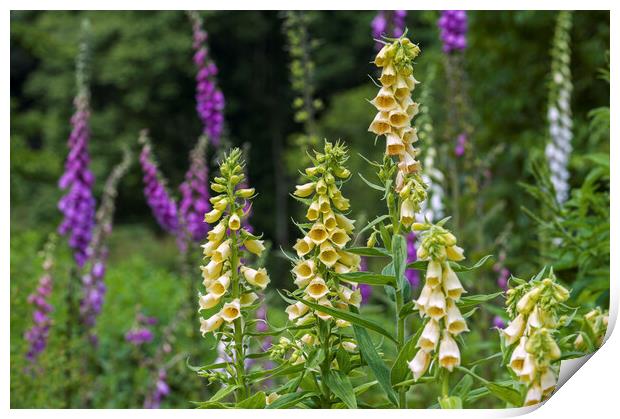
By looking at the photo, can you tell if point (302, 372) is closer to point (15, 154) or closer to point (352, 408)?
point (352, 408)

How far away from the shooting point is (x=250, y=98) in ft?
28.5

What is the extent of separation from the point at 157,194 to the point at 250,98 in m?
5.79

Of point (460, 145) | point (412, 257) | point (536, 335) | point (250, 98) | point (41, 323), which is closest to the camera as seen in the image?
point (536, 335)

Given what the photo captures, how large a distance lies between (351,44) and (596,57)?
2.83 meters

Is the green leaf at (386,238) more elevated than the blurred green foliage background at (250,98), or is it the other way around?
the blurred green foliage background at (250,98)

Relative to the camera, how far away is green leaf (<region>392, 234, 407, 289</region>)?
1283mm

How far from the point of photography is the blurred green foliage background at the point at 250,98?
235 inches

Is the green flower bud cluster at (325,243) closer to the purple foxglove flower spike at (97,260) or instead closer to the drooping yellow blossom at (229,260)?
the drooping yellow blossom at (229,260)

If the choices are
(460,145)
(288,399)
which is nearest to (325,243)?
(288,399)

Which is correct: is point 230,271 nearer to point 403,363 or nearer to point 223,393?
point 223,393

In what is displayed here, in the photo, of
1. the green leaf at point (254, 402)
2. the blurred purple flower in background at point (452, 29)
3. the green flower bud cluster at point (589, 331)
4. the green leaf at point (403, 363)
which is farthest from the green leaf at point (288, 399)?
the blurred purple flower in background at point (452, 29)

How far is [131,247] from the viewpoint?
7.75 metres

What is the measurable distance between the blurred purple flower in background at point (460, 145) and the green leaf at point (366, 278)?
2273 mm

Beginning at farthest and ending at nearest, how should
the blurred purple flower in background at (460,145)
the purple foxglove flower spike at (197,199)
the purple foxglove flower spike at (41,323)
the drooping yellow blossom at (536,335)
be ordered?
the blurred purple flower in background at (460,145) < the purple foxglove flower spike at (41,323) < the purple foxglove flower spike at (197,199) < the drooping yellow blossom at (536,335)
